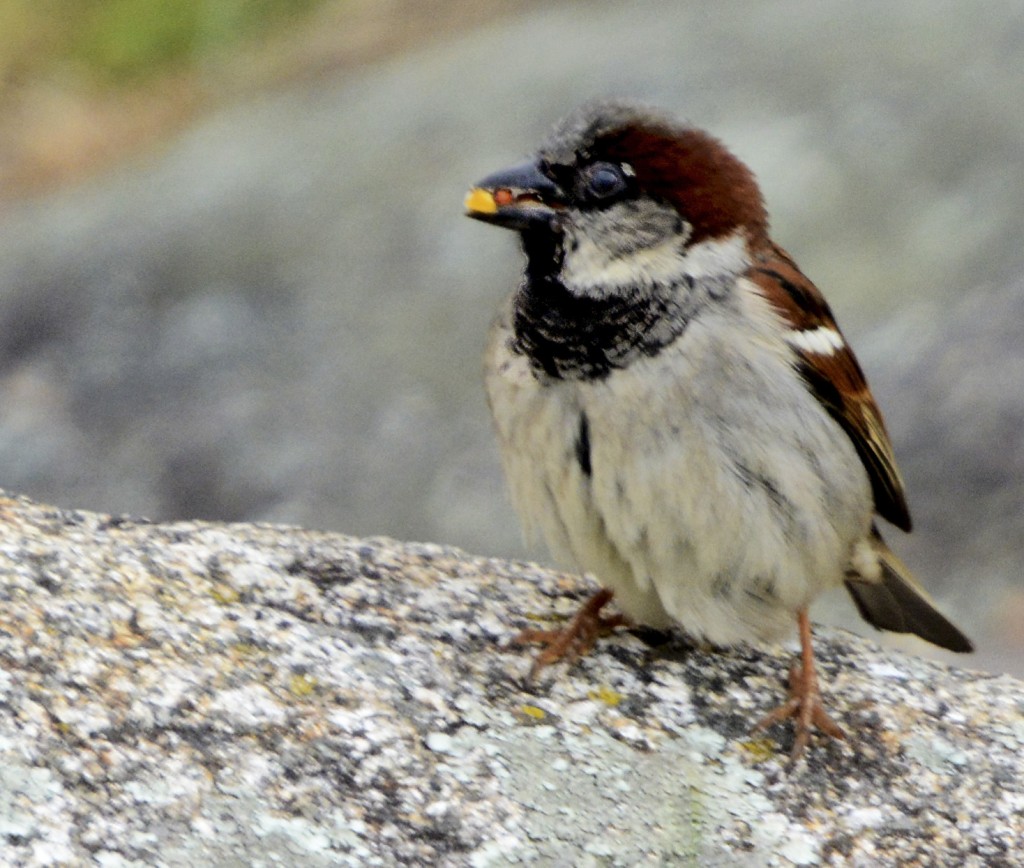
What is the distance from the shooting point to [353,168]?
6621 mm

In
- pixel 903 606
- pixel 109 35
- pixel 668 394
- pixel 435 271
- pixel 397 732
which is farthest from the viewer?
pixel 109 35

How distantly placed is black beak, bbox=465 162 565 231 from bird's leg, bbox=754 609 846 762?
0.95 metres

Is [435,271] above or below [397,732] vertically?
above

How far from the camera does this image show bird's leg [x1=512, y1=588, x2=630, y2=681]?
289 cm

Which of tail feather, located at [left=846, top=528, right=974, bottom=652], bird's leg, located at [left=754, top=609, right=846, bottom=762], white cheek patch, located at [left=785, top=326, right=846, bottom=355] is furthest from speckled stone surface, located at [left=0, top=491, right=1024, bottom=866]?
white cheek patch, located at [left=785, top=326, right=846, bottom=355]

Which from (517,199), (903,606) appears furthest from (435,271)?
(517,199)

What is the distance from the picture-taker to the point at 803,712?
282cm

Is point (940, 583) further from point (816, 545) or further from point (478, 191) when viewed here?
point (478, 191)

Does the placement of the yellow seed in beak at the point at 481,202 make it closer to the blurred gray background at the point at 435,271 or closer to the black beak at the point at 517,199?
the black beak at the point at 517,199

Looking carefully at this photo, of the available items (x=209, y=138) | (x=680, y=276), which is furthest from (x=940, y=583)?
(x=209, y=138)

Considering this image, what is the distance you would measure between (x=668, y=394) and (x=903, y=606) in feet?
3.33

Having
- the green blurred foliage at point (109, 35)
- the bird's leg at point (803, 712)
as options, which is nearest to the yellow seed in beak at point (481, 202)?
the bird's leg at point (803, 712)

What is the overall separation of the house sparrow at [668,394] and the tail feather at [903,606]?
1.24 feet

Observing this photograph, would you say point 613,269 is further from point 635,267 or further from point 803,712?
point 803,712
